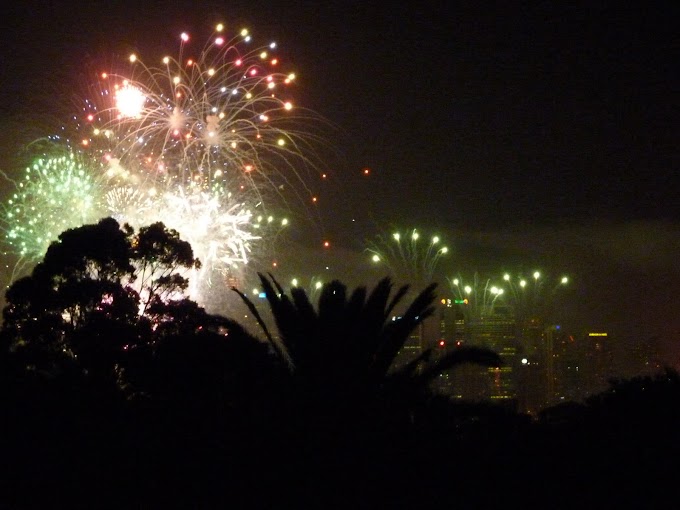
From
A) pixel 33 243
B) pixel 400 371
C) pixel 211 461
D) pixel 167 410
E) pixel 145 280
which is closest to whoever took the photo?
pixel 211 461

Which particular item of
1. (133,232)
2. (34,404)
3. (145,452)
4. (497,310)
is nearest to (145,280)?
(133,232)

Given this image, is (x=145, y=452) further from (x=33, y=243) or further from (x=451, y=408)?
(x=33, y=243)

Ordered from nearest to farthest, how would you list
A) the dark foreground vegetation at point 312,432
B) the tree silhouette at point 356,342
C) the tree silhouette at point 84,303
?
the dark foreground vegetation at point 312,432
the tree silhouette at point 356,342
the tree silhouette at point 84,303

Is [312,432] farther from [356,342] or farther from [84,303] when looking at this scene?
[84,303]

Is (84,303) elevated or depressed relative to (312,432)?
elevated

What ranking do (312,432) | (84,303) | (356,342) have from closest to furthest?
(312,432)
(356,342)
(84,303)

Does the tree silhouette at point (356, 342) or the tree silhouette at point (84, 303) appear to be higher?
the tree silhouette at point (84, 303)

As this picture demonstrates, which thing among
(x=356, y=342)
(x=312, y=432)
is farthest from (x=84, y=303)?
(x=312, y=432)

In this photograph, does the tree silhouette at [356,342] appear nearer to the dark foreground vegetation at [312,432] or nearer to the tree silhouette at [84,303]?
the dark foreground vegetation at [312,432]

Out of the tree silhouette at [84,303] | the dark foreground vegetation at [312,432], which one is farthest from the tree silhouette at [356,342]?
the tree silhouette at [84,303]
